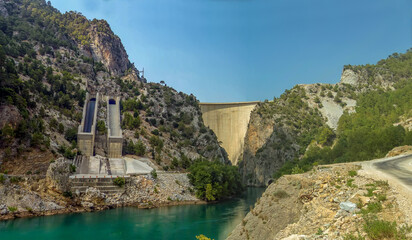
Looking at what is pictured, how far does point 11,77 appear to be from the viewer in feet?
120

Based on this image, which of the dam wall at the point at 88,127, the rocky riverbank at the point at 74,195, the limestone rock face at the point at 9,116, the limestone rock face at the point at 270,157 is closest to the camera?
the rocky riverbank at the point at 74,195

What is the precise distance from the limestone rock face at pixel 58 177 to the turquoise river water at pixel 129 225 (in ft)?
10.6

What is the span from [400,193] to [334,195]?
6.90 ft

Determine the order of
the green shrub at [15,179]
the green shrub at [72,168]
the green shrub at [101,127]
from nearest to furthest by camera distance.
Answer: the green shrub at [15,179]
the green shrub at [72,168]
the green shrub at [101,127]

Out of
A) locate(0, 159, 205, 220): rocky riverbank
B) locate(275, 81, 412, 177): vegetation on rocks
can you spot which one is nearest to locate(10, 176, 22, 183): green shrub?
locate(0, 159, 205, 220): rocky riverbank

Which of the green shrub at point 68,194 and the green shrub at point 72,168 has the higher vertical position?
the green shrub at point 72,168

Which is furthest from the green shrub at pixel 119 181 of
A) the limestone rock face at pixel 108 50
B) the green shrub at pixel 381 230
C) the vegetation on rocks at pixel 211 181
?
the limestone rock face at pixel 108 50

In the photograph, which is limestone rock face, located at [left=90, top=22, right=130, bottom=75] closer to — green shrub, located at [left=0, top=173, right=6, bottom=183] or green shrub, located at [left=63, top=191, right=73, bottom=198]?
green shrub, located at [left=63, top=191, right=73, bottom=198]

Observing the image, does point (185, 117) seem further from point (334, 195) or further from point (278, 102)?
point (334, 195)

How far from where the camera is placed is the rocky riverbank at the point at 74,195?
84.4ft

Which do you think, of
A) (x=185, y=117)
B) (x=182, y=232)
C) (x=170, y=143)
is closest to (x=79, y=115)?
(x=170, y=143)

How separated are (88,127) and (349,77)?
6140 centimetres

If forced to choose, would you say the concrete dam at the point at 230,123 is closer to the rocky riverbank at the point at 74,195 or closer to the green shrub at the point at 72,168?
→ the rocky riverbank at the point at 74,195

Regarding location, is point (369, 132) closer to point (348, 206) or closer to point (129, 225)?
point (129, 225)
